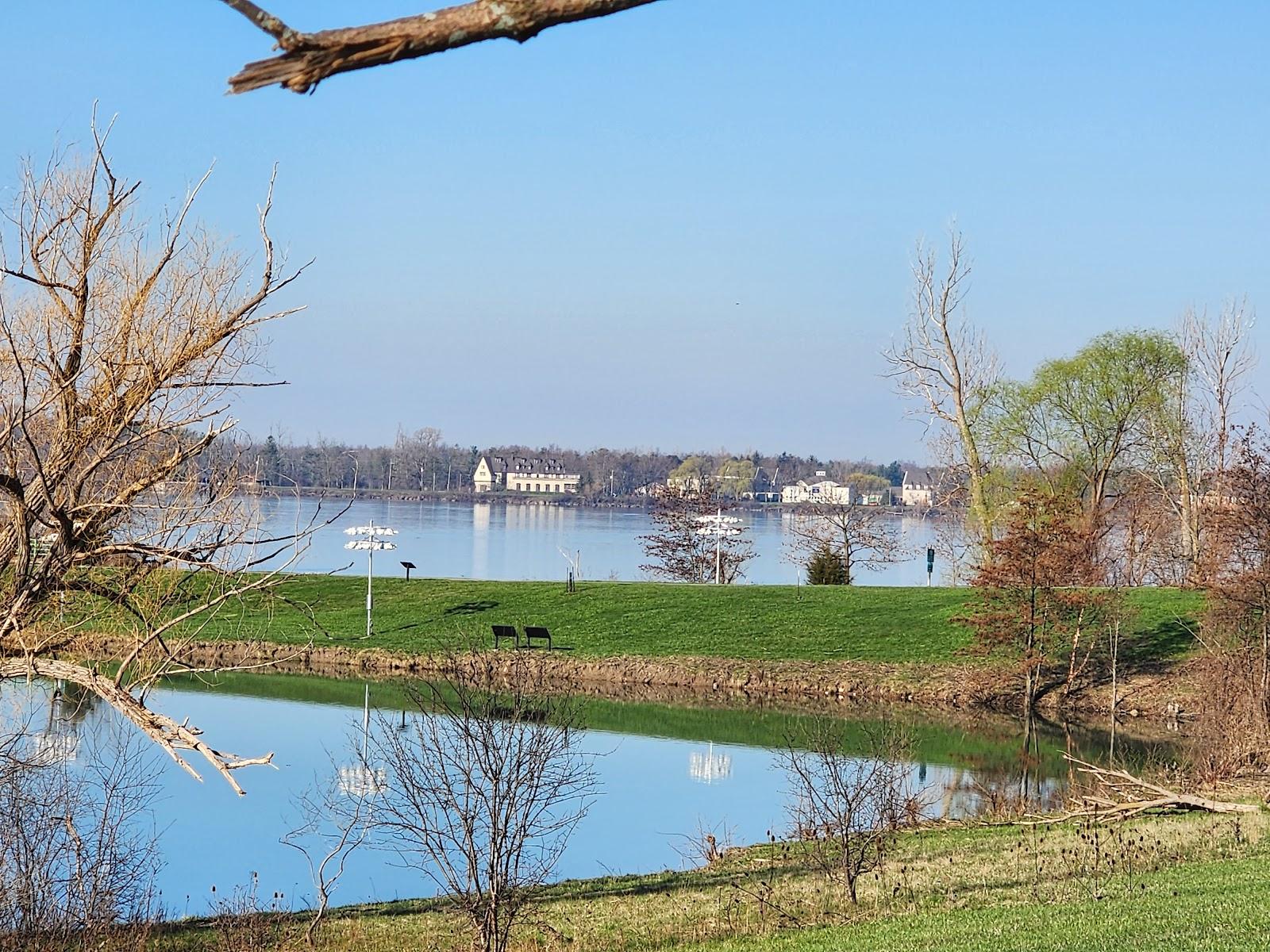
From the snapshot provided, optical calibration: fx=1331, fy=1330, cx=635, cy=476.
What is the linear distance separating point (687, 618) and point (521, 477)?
124 m

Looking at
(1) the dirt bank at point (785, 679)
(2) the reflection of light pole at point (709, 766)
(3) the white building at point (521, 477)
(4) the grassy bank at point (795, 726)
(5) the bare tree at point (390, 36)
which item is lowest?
(2) the reflection of light pole at point (709, 766)

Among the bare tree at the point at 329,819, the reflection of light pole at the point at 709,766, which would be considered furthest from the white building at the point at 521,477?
the bare tree at the point at 329,819

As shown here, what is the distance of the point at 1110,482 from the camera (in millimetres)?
47969

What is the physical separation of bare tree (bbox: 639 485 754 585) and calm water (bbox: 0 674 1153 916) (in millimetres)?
19978

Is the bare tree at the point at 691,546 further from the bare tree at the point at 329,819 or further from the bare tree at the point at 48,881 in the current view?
the bare tree at the point at 48,881

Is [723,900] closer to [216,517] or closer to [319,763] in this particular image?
[216,517]

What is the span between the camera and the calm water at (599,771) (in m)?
17.5

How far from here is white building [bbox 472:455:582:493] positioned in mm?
160375

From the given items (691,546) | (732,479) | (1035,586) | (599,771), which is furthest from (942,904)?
(732,479)

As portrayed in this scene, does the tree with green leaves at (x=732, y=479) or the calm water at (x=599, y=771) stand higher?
the tree with green leaves at (x=732, y=479)

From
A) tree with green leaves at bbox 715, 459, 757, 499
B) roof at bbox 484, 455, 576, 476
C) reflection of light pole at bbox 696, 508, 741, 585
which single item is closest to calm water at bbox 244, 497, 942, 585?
tree with green leaves at bbox 715, 459, 757, 499

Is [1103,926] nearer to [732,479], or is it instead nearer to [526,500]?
[732,479]

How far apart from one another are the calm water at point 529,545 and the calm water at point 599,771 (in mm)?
4608

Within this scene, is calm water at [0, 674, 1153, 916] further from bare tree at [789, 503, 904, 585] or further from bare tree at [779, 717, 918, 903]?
bare tree at [789, 503, 904, 585]
